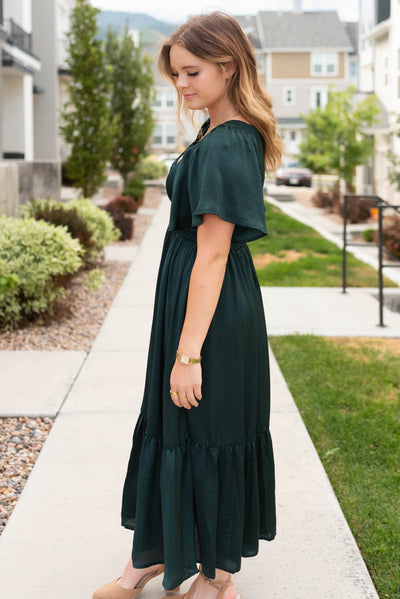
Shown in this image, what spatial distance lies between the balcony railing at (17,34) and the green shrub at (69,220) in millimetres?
10120

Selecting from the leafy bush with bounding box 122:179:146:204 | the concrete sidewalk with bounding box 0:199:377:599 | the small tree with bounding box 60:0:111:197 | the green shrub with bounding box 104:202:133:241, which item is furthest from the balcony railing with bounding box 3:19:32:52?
the concrete sidewalk with bounding box 0:199:377:599

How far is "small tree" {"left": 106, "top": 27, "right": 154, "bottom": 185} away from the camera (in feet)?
84.4

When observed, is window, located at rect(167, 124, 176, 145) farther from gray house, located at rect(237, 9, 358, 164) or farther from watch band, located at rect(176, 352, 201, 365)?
watch band, located at rect(176, 352, 201, 365)

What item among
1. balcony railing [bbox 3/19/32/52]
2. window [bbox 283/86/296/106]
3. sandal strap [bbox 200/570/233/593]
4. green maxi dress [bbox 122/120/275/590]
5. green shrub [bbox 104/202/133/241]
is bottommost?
sandal strap [bbox 200/570/233/593]

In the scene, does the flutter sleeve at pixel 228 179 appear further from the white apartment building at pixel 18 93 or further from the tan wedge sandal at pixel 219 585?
the white apartment building at pixel 18 93

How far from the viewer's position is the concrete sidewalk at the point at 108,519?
2889 millimetres

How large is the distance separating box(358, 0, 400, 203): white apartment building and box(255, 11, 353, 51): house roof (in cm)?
2750

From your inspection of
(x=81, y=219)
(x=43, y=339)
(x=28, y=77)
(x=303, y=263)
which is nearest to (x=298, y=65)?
(x=28, y=77)

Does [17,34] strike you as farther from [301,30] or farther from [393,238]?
[301,30]

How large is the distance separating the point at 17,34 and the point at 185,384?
739 inches

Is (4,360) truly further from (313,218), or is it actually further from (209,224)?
(313,218)

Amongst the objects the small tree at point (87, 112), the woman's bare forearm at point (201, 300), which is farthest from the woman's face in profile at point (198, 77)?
the small tree at point (87, 112)

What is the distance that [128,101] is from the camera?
85.1 feet

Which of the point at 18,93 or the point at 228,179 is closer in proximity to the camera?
the point at 228,179
